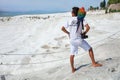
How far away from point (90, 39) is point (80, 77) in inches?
424

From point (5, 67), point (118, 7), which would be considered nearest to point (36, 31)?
point (5, 67)

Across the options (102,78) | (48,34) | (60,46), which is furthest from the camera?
(48,34)

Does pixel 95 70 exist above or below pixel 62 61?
above

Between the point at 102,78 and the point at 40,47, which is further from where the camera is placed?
the point at 40,47

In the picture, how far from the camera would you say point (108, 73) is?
9.39m

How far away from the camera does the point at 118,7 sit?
37.6 metres

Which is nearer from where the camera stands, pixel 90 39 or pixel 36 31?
pixel 90 39

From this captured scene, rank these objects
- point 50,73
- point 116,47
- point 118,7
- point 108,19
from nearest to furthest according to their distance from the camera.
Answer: point 50,73 < point 116,47 < point 108,19 < point 118,7

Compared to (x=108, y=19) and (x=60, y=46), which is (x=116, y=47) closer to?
(x=60, y=46)

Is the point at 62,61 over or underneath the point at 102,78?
underneath

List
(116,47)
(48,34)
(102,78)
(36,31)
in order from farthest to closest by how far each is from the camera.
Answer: (36,31) → (48,34) → (116,47) → (102,78)

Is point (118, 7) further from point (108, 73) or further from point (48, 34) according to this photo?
point (108, 73)

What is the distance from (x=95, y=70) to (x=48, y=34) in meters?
13.9

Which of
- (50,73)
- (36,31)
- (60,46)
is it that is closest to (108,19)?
(36,31)
